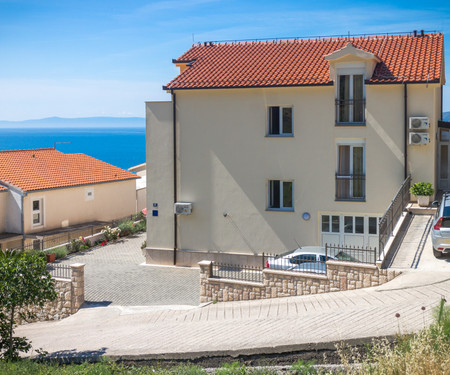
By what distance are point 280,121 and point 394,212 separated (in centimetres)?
579

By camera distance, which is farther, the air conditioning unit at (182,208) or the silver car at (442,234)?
the air conditioning unit at (182,208)

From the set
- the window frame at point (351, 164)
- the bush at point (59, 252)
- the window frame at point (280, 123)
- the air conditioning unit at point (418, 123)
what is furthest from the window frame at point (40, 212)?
the air conditioning unit at point (418, 123)

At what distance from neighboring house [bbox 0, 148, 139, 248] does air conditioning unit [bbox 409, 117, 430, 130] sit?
18.0 meters

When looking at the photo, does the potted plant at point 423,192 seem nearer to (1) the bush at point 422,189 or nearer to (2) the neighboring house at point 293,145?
(1) the bush at point 422,189

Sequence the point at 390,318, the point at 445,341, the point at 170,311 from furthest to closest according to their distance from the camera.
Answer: the point at 170,311, the point at 390,318, the point at 445,341

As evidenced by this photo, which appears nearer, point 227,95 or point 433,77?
point 433,77

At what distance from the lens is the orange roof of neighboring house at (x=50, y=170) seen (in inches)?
1206

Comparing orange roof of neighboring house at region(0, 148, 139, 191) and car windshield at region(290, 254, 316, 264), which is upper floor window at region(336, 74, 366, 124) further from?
orange roof of neighboring house at region(0, 148, 139, 191)

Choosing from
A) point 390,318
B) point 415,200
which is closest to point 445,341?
point 390,318

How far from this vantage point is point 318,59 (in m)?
24.3

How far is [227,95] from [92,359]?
45.9ft

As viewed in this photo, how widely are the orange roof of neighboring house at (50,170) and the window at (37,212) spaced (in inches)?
33.0

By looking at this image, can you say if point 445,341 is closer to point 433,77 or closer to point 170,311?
point 170,311

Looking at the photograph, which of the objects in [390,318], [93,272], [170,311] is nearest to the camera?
[390,318]
